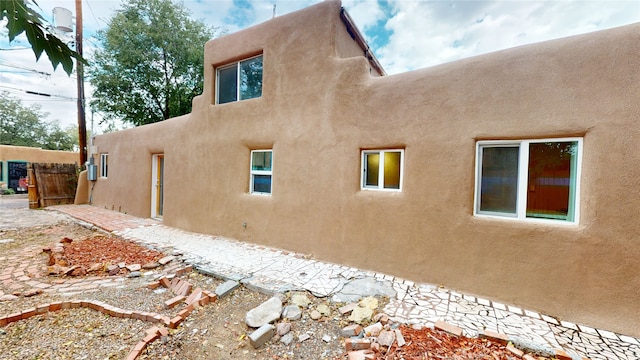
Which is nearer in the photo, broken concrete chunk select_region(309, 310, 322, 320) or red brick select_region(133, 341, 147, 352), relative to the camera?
red brick select_region(133, 341, 147, 352)

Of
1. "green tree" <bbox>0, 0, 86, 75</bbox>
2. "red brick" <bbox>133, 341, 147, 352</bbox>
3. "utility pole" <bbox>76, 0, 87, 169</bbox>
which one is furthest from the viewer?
"utility pole" <bbox>76, 0, 87, 169</bbox>

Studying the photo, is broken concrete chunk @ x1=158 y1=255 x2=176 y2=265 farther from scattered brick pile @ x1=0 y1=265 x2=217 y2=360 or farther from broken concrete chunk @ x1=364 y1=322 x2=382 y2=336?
broken concrete chunk @ x1=364 y1=322 x2=382 y2=336

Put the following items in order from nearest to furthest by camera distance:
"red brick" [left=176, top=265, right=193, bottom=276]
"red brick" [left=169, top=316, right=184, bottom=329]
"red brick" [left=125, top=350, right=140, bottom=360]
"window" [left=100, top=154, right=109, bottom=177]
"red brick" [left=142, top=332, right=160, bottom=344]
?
"red brick" [left=125, top=350, right=140, bottom=360] → "red brick" [left=142, top=332, right=160, bottom=344] → "red brick" [left=169, top=316, right=184, bottom=329] → "red brick" [left=176, top=265, right=193, bottom=276] → "window" [left=100, top=154, right=109, bottom=177]

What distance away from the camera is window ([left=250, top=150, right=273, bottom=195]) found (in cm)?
580

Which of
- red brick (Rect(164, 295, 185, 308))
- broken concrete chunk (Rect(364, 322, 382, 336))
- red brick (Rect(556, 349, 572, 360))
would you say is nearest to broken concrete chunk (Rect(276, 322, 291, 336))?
broken concrete chunk (Rect(364, 322, 382, 336))

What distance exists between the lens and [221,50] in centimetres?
643

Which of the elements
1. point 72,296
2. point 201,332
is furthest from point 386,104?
point 72,296

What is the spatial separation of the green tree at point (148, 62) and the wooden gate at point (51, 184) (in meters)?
3.53

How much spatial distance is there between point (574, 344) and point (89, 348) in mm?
5248

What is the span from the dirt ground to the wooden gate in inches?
388

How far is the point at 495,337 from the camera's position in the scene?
2.61m

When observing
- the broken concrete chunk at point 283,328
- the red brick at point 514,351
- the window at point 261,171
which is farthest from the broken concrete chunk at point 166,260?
the red brick at point 514,351

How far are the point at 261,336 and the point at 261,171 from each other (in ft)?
12.6

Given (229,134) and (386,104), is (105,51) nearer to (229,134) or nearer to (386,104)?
(229,134)
